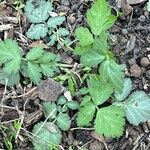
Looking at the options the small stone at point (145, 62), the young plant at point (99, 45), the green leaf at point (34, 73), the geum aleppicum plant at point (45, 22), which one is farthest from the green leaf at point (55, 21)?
the small stone at point (145, 62)

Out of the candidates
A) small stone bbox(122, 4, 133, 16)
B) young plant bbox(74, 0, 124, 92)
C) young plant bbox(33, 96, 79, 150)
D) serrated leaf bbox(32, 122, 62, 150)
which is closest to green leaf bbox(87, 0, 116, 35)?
young plant bbox(74, 0, 124, 92)

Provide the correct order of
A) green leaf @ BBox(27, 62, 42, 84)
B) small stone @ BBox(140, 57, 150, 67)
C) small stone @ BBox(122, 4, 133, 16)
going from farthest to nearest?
small stone @ BBox(122, 4, 133, 16), small stone @ BBox(140, 57, 150, 67), green leaf @ BBox(27, 62, 42, 84)

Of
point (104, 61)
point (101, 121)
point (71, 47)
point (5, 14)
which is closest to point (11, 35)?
point (5, 14)

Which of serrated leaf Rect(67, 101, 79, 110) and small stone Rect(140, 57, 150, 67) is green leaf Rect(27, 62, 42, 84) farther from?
small stone Rect(140, 57, 150, 67)

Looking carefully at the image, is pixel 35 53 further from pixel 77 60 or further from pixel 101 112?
pixel 101 112

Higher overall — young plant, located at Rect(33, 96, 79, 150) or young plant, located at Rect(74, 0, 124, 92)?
young plant, located at Rect(74, 0, 124, 92)

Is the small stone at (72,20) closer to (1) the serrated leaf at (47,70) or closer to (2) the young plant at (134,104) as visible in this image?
(1) the serrated leaf at (47,70)

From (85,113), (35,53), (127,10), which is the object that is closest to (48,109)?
(85,113)

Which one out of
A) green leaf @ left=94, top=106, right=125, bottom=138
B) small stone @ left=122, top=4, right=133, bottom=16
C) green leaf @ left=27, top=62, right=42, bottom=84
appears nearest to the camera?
green leaf @ left=94, top=106, right=125, bottom=138
